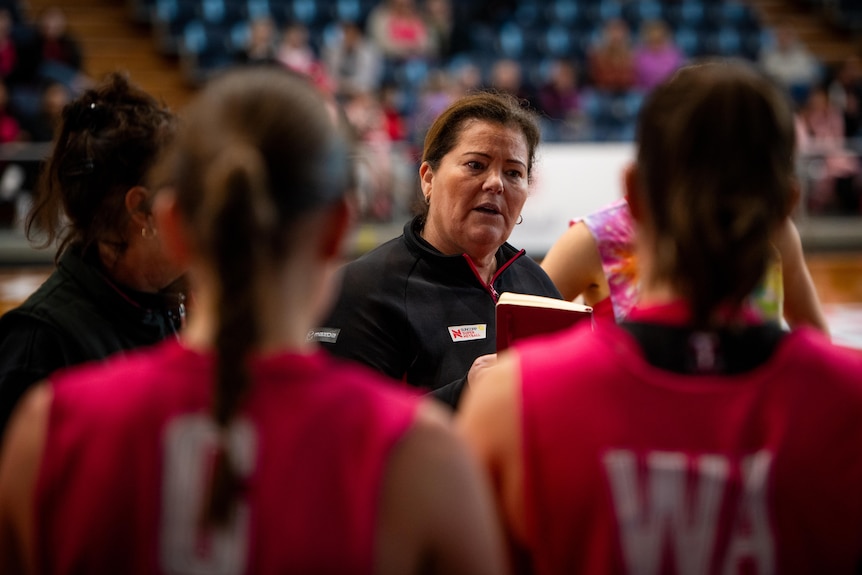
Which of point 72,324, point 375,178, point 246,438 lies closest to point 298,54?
point 375,178

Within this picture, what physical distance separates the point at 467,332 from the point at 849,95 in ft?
38.9

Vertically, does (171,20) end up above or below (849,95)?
above

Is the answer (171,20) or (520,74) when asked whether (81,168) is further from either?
(171,20)

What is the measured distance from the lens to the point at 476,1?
14.2 meters

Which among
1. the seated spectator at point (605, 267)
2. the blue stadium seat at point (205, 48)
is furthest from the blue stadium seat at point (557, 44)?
the seated spectator at point (605, 267)

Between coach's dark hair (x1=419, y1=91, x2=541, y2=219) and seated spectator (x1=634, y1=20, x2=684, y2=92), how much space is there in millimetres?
10783

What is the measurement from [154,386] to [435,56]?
1234cm

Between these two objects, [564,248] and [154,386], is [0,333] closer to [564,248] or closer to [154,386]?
Answer: [154,386]

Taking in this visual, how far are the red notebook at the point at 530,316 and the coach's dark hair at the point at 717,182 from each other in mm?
966

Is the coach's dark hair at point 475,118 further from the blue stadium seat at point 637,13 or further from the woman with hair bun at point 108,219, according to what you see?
the blue stadium seat at point 637,13

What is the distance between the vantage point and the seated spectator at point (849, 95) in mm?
12664

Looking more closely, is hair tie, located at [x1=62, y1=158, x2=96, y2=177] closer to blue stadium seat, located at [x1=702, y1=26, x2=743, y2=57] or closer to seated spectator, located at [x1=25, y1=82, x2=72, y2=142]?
seated spectator, located at [x1=25, y1=82, x2=72, y2=142]

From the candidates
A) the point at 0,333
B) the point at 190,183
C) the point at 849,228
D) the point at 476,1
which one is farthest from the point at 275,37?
the point at 190,183

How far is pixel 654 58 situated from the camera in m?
13.3
